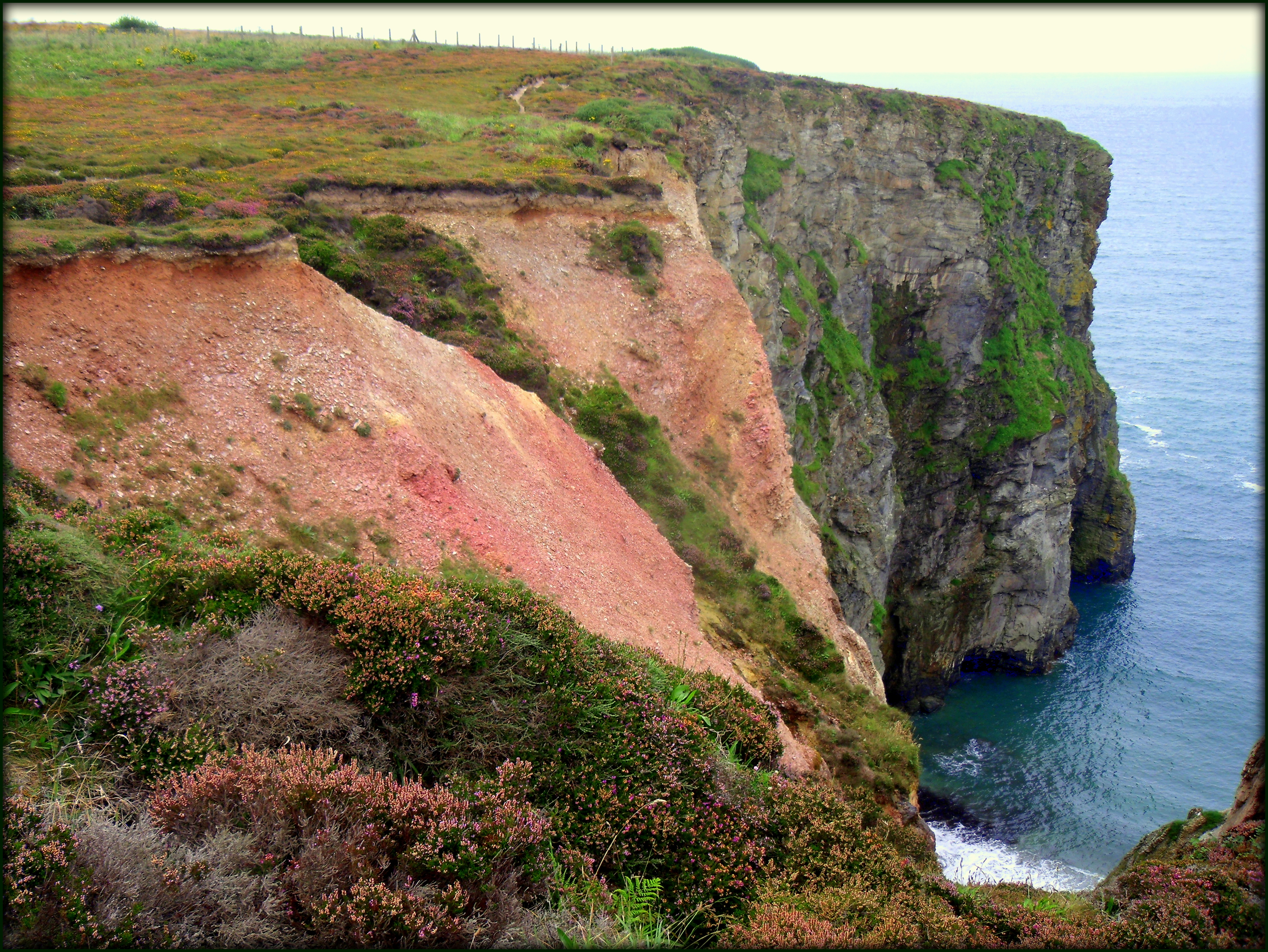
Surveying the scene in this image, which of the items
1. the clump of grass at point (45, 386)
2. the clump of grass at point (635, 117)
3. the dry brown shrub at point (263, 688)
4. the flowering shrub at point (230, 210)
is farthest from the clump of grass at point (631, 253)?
the dry brown shrub at point (263, 688)

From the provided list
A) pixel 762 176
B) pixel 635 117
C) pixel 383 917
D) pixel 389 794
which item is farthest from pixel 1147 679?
pixel 383 917

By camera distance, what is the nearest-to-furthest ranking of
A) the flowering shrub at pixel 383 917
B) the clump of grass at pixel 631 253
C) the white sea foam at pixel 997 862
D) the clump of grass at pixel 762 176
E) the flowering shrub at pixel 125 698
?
the flowering shrub at pixel 383 917 < the flowering shrub at pixel 125 698 < the clump of grass at pixel 631 253 < the white sea foam at pixel 997 862 < the clump of grass at pixel 762 176

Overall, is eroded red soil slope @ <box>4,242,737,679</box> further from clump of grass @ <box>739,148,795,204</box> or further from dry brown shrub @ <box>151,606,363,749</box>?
clump of grass @ <box>739,148,795,204</box>

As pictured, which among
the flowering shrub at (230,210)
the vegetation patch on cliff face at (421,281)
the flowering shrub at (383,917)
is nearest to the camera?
the flowering shrub at (383,917)

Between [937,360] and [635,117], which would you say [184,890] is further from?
[937,360]

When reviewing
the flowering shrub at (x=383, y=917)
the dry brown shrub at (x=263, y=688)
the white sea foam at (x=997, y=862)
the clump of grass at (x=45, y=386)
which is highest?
the clump of grass at (x=45, y=386)

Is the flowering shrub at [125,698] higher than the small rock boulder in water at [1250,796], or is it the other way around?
the flowering shrub at [125,698]

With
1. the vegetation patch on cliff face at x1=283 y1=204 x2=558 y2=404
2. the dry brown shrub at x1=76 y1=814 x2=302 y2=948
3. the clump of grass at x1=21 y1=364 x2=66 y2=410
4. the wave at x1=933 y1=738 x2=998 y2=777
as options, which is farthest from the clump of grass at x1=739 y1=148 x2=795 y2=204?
the dry brown shrub at x1=76 y1=814 x2=302 y2=948

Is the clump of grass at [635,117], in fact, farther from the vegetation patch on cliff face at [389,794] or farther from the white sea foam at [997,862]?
the white sea foam at [997,862]
